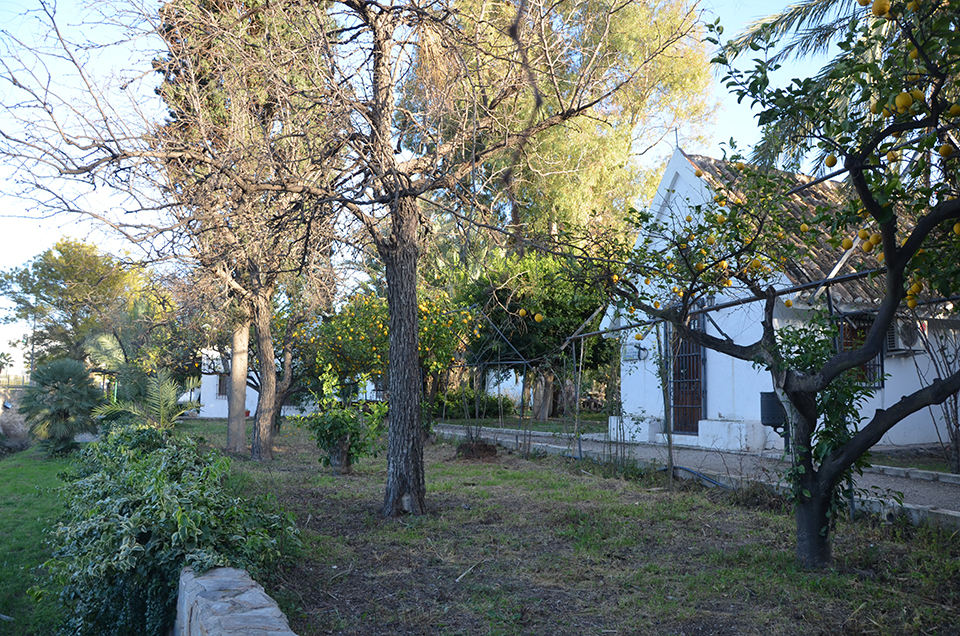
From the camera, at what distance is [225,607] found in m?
2.95

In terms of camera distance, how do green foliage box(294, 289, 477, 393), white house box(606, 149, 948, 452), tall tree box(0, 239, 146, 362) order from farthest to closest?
tall tree box(0, 239, 146, 362) → green foliage box(294, 289, 477, 393) → white house box(606, 149, 948, 452)

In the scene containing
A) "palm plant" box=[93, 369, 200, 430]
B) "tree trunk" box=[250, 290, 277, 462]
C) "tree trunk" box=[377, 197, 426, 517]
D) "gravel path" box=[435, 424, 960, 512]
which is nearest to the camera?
"tree trunk" box=[377, 197, 426, 517]

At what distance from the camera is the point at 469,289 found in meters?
16.6

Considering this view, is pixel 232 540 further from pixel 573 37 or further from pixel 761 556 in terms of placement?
pixel 573 37

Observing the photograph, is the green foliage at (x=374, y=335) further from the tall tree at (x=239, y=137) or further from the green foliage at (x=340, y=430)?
the tall tree at (x=239, y=137)

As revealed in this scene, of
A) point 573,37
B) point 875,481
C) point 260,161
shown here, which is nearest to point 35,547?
point 260,161

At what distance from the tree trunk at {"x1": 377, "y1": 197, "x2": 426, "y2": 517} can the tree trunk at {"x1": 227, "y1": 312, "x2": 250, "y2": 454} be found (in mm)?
6875

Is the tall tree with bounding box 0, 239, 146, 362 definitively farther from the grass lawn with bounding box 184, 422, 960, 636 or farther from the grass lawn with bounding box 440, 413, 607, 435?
the grass lawn with bounding box 184, 422, 960, 636

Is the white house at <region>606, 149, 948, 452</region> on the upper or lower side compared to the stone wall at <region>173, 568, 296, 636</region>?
upper

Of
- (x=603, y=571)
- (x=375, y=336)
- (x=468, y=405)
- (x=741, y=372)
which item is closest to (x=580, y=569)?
(x=603, y=571)

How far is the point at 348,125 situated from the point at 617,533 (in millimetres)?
4367

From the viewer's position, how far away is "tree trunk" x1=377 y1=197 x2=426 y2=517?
6320 mm

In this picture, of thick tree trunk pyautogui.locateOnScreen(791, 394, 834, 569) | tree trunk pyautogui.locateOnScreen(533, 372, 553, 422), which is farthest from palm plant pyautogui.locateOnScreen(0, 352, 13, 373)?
thick tree trunk pyautogui.locateOnScreen(791, 394, 834, 569)

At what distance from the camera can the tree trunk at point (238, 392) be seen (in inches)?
493
